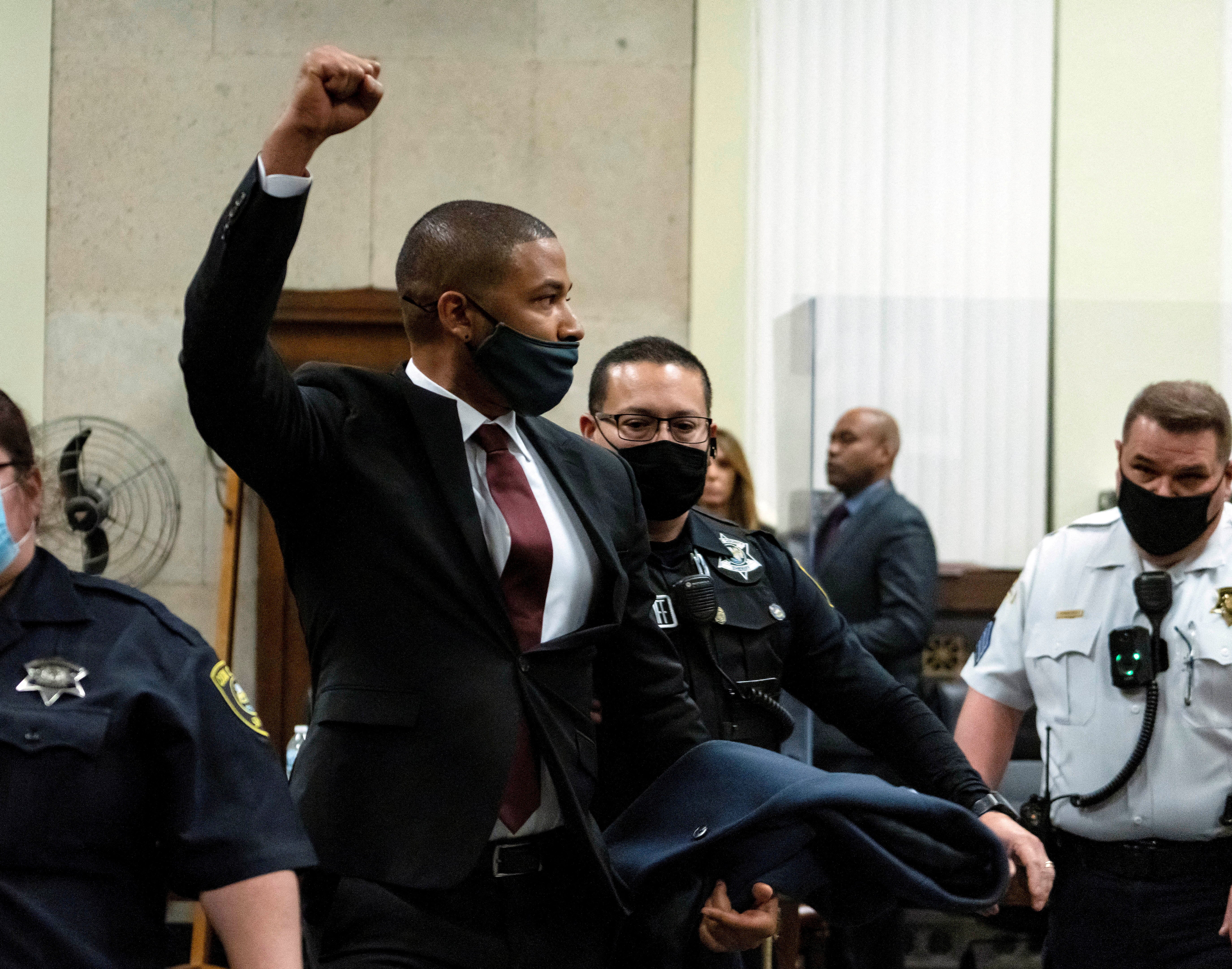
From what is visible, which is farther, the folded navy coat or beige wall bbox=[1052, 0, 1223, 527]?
beige wall bbox=[1052, 0, 1223, 527]

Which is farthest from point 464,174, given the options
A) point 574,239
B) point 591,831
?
point 591,831

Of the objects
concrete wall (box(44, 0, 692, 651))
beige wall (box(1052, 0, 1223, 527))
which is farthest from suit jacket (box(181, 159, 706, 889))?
beige wall (box(1052, 0, 1223, 527))

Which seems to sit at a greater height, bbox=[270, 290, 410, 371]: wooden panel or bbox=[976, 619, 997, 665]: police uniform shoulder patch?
bbox=[270, 290, 410, 371]: wooden panel

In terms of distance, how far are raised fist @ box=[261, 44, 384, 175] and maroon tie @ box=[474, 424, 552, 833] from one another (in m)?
0.52

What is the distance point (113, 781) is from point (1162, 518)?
85.1 inches

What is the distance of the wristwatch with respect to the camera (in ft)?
7.58

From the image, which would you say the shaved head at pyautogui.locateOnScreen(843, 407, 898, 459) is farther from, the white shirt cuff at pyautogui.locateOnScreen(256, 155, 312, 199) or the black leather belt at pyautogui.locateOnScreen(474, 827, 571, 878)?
the white shirt cuff at pyautogui.locateOnScreen(256, 155, 312, 199)

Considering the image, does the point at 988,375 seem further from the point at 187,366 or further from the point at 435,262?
the point at 187,366

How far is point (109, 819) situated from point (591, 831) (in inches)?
25.2

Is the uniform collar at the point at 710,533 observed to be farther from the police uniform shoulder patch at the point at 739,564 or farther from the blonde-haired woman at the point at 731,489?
the blonde-haired woman at the point at 731,489

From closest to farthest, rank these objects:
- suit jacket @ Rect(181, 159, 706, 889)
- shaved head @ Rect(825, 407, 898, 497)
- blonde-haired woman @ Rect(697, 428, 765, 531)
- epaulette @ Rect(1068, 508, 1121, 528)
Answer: suit jacket @ Rect(181, 159, 706, 889) < epaulette @ Rect(1068, 508, 1121, 528) < blonde-haired woman @ Rect(697, 428, 765, 531) < shaved head @ Rect(825, 407, 898, 497)

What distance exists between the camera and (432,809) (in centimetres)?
172

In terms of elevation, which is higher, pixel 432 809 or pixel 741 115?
pixel 741 115

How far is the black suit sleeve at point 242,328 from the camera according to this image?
150 centimetres
